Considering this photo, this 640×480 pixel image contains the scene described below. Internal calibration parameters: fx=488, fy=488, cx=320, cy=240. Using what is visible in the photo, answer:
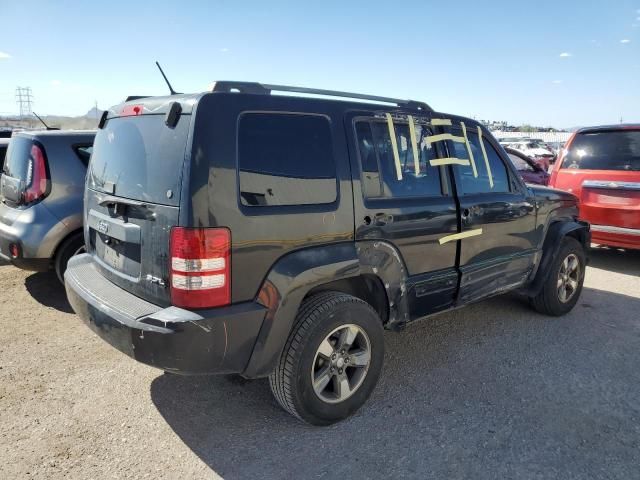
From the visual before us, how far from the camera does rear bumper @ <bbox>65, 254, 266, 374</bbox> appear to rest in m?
2.36

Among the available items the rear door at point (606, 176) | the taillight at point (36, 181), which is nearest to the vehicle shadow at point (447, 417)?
the taillight at point (36, 181)

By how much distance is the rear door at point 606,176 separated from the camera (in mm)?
6238

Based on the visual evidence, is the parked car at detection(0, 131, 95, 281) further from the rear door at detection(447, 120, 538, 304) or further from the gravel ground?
the rear door at detection(447, 120, 538, 304)

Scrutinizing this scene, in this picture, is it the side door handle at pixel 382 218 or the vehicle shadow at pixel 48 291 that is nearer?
the side door handle at pixel 382 218

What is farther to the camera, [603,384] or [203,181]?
[603,384]

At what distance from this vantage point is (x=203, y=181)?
2340mm

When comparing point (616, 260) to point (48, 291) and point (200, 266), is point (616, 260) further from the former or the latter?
point (48, 291)

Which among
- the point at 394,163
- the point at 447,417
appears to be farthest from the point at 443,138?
the point at 447,417

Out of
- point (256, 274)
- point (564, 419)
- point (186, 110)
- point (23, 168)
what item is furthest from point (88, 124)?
point (564, 419)

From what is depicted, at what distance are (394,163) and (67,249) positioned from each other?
3.23 metres

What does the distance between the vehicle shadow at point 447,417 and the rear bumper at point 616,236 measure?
2.54m

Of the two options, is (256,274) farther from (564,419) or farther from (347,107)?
(564,419)

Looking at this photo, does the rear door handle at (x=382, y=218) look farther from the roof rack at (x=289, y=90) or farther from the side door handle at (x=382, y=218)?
the roof rack at (x=289, y=90)

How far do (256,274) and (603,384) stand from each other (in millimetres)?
2667
